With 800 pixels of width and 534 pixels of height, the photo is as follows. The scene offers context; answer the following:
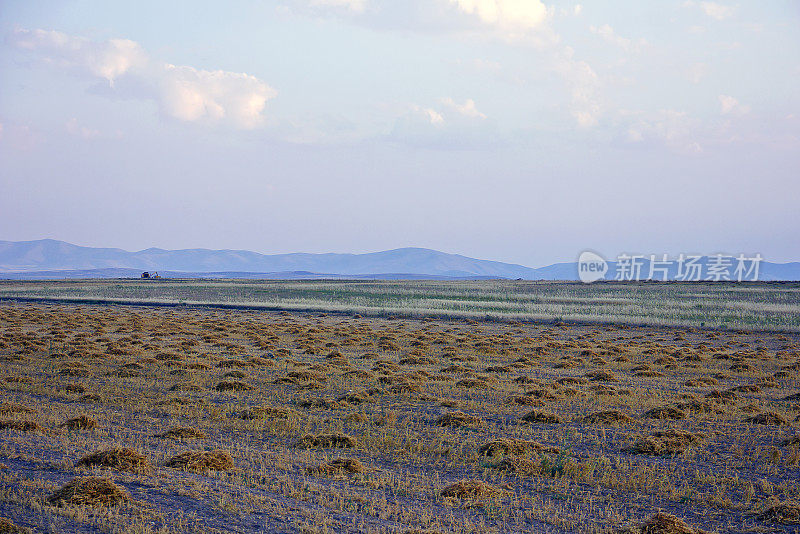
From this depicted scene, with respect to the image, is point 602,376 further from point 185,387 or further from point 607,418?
point 185,387

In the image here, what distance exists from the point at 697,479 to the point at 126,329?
3916 centimetres

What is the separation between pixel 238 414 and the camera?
663 inches

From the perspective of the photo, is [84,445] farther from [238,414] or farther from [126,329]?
[126,329]

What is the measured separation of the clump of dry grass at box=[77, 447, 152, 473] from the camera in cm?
1084

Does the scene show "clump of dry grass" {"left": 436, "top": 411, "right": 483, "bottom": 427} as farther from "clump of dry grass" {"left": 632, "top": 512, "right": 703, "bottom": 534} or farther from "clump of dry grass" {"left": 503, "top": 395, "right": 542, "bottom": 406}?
"clump of dry grass" {"left": 632, "top": 512, "right": 703, "bottom": 534}

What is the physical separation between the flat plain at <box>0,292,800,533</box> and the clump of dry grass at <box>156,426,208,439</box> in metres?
0.02

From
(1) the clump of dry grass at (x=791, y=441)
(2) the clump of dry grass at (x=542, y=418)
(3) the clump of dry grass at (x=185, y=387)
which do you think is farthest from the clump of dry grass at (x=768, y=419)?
(3) the clump of dry grass at (x=185, y=387)

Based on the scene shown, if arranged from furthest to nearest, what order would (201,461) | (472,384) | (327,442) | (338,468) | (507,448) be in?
(472,384)
(327,442)
(507,448)
(338,468)
(201,461)

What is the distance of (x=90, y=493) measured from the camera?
9.10 meters

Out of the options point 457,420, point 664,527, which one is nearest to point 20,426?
point 457,420

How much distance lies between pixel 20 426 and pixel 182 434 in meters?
3.37

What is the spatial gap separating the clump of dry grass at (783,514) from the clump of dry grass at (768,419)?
297 inches

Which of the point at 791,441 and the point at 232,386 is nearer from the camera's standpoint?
the point at 791,441

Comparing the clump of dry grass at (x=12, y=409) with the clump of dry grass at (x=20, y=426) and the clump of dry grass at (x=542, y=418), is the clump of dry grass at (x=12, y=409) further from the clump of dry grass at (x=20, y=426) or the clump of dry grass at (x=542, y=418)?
the clump of dry grass at (x=542, y=418)
